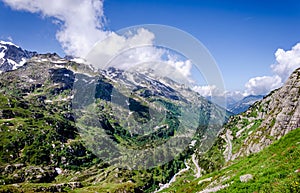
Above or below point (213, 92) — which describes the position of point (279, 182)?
below

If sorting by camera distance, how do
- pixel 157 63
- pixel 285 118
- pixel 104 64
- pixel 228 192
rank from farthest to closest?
pixel 285 118, pixel 157 63, pixel 104 64, pixel 228 192

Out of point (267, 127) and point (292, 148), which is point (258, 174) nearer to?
point (292, 148)

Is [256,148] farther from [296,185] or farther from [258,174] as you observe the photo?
[296,185]

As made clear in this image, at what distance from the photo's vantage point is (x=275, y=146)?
116 feet

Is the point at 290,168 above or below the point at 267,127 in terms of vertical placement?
below

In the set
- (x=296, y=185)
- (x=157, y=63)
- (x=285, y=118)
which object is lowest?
(x=296, y=185)

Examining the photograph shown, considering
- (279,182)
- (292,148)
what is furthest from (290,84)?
(279,182)

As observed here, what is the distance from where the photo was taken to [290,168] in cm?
2345

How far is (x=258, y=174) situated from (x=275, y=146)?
11605mm

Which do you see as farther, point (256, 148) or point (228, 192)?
point (256, 148)

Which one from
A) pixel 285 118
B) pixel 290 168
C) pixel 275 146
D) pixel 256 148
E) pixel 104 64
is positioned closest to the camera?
pixel 290 168

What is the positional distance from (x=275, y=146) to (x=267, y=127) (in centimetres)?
8847

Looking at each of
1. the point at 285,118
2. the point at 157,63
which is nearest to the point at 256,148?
the point at 285,118

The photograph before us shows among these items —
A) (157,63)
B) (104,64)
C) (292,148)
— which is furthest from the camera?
(157,63)
